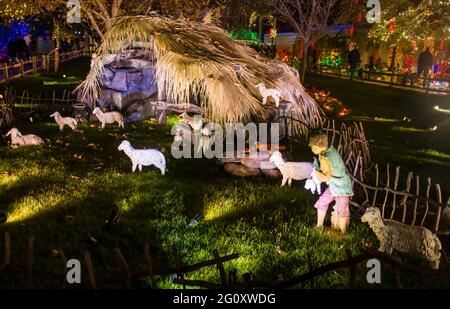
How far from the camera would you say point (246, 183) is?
25.4 feet

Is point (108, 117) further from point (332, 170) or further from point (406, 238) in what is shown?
point (406, 238)

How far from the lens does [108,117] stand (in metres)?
11.7

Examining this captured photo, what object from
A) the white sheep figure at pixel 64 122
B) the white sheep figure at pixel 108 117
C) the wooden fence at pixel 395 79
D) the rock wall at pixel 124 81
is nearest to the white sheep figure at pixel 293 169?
the white sheep figure at pixel 108 117

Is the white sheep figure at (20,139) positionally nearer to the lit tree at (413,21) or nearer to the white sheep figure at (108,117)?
the white sheep figure at (108,117)

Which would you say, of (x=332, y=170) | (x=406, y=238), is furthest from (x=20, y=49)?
Answer: (x=406, y=238)

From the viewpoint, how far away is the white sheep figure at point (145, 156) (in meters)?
8.02

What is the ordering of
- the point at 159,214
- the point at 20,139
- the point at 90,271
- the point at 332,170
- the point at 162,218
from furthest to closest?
the point at 20,139 < the point at 159,214 < the point at 162,218 < the point at 332,170 < the point at 90,271

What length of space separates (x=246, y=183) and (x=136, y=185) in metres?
1.81

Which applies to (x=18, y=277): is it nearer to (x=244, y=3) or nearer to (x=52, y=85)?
(x=52, y=85)

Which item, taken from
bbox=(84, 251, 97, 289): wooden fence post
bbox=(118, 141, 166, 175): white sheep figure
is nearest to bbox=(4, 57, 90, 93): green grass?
bbox=(118, 141, 166, 175): white sheep figure

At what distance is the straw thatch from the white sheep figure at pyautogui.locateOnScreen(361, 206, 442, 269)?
5192mm

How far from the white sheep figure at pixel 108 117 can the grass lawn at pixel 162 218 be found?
248cm

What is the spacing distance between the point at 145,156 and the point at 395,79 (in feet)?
66.9

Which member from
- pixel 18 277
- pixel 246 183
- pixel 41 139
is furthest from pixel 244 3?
pixel 18 277
